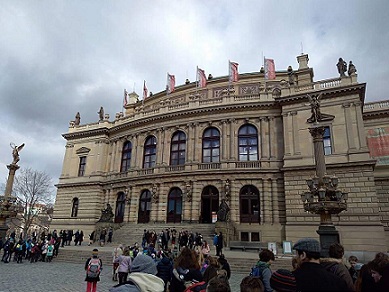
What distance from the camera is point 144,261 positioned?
392 centimetres

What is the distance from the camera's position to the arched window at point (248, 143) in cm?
2839

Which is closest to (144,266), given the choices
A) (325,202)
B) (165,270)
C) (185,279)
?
(185,279)

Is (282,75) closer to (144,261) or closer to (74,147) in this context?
(74,147)

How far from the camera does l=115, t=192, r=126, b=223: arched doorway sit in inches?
1276

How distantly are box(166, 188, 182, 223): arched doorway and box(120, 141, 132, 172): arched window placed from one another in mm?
7936

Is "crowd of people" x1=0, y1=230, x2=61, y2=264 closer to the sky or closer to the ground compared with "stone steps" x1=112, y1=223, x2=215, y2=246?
closer to the ground

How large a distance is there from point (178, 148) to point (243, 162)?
7478mm

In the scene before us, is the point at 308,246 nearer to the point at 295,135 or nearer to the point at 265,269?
the point at 265,269

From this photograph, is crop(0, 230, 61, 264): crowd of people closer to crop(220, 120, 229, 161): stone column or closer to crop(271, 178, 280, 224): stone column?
crop(220, 120, 229, 161): stone column

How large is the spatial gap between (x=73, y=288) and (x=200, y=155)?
2025cm

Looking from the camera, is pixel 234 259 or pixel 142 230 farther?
pixel 142 230

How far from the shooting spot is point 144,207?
3078 centimetres

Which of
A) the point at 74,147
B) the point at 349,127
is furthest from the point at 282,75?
the point at 74,147

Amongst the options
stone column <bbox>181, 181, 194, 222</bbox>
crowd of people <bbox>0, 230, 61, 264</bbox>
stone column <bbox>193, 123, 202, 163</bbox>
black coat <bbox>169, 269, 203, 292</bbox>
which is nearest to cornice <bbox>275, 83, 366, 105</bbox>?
stone column <bbox>193, 123, 202, 163</bbox>
